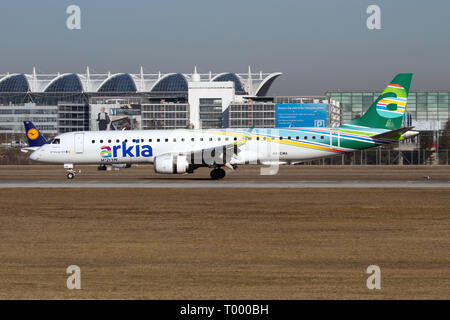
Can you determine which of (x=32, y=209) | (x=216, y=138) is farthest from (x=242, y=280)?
(x=216, y=138)

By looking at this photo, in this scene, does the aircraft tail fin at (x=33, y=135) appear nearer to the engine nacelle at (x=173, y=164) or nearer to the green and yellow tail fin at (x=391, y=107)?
the engine nacelle at (x=173, y=164)

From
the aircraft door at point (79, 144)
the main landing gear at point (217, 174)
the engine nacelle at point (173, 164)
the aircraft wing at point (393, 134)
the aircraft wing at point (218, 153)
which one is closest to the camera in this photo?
the engine nacelle at point (173, 164)

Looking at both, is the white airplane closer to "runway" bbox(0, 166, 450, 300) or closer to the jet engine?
the jet engine

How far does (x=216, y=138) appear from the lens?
149ft

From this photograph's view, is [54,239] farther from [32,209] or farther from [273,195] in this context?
[273,195]

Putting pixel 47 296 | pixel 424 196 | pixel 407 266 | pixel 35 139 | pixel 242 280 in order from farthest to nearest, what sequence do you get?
pixel 35 139 < pixel 424 196 < pixel 407 266 < pixel 242 280 < pixel 47 296

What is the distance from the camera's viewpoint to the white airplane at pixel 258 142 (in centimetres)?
4475

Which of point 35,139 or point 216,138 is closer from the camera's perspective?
point 216,138

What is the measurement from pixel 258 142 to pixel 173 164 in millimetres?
6224

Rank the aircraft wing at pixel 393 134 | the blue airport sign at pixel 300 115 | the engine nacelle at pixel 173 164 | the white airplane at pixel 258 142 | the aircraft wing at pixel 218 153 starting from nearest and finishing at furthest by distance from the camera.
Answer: the engine nacelle at pixel 173 164, the aircraft wing at pixel 393 134, the aircraft wing at pixel 218 153, the white airplane at pixel 258 142, the blue airport sign at pixel 300 115

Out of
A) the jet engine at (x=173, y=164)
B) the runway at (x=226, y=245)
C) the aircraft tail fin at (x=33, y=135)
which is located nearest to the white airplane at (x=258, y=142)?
the jet engine at (x=173, y=164)

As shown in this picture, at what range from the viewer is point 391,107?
1816 inches

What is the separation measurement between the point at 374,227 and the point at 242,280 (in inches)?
354
